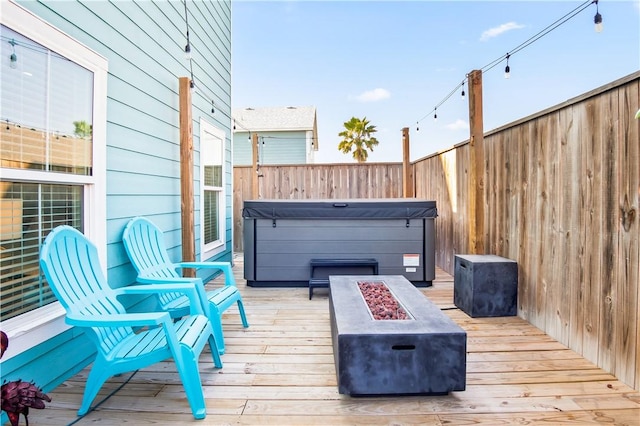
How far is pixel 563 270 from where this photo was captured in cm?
252

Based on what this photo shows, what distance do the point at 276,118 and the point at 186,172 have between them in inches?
357

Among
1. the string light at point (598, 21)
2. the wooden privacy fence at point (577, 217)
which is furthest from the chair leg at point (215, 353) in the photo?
the string light at point (598, 21)

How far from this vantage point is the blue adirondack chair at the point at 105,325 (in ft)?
5.57

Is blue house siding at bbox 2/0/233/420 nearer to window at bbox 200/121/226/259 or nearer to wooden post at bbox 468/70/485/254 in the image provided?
window at bbox 200/121/226/259

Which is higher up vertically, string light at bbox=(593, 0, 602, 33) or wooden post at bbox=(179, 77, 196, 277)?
string light at bbox=(593, 0, 602, 33)

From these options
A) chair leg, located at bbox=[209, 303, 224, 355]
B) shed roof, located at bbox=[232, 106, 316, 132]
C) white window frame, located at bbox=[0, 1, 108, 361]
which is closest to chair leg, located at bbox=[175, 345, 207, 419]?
chair leg, located at bbox=[209, 303, 224, 355]

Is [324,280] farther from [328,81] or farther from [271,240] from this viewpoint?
[328,81]

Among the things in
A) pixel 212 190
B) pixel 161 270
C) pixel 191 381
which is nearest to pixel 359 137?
pixel 212 190

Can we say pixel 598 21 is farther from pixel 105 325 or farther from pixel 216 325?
pixel 105 325

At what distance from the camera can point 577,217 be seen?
7.76 feet

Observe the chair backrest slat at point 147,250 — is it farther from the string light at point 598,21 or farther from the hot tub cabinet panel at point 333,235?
the string light at point 598,21

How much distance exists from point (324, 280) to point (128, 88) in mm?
2502

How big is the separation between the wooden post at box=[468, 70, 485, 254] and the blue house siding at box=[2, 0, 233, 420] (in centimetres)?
294

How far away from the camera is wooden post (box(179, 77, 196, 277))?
11.1ft
